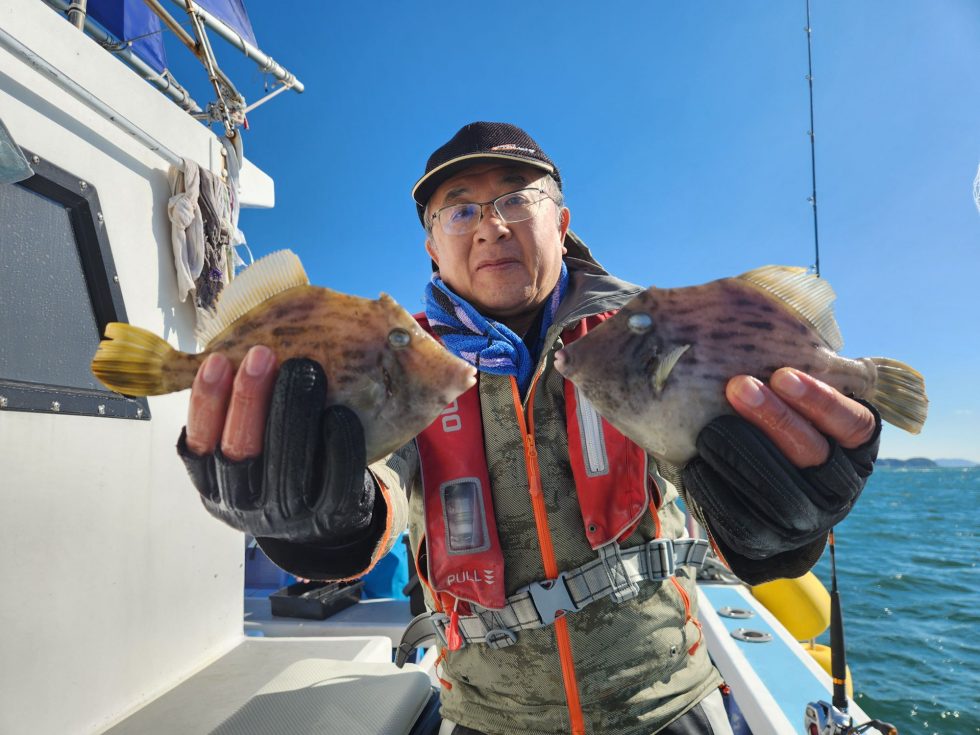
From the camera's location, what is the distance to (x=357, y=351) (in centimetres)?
164

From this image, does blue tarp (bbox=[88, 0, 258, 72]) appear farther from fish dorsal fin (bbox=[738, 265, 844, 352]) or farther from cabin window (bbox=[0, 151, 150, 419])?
fish dorsal fin (bbox=[738, 265, 844, 352])

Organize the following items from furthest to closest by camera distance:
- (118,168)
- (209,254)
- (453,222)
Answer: (209,254) < (118,168) < (453,222)

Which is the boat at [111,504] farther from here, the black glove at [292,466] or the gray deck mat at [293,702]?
the black glove at [292,466]

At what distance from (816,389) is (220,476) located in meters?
1.68

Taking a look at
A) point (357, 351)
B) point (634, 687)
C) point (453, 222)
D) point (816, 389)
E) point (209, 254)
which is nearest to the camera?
point (816, 389)

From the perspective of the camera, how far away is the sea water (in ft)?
30.6

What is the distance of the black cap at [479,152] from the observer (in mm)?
2490

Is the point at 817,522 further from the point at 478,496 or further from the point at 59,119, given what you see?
the point at 59,119

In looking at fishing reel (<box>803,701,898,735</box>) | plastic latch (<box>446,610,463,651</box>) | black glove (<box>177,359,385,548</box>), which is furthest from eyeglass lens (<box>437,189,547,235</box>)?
fishing reel (<box>803,701,898,735</box>)

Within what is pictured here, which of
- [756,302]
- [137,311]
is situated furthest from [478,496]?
[137,311]

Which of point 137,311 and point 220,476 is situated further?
point 137,311

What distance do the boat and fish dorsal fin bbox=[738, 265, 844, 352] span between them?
2.15m

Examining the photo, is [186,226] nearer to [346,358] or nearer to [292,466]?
[346,358]

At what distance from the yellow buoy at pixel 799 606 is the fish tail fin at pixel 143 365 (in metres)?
6.05
